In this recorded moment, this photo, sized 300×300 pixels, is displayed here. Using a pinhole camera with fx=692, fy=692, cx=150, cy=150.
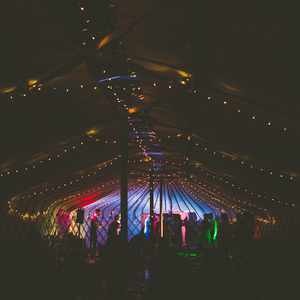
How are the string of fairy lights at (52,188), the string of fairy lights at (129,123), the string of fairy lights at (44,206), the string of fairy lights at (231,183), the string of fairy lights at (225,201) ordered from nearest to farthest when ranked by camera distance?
the string of fairy lights at (129,123)
the string of fairy lights at (52,188)
the string of fairy lights at (231,183)
the string of fairy lights at (44,206)
the string of fairy lights at (225,201)

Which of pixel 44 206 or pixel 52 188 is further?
pixel 44 206

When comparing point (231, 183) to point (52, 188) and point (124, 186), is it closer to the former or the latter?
point (52, 188)

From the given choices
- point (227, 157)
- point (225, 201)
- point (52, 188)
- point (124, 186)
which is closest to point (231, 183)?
point (227, 157)

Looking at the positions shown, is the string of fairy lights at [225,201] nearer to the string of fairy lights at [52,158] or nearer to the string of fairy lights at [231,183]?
the string of fairy lights at [231,183]

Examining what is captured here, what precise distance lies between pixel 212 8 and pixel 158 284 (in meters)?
5.60

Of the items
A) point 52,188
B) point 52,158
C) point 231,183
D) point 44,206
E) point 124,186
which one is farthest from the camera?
point 44,206

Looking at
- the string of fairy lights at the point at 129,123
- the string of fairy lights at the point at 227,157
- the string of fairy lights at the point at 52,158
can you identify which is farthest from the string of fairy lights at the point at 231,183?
the string of fairy lights at the point at 52,158

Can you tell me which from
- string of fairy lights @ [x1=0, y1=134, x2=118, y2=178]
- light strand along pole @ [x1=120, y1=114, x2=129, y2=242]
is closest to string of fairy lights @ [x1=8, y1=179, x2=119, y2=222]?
string of fairy lights @ [x1=0, y1=134, x2=118, y2=178]

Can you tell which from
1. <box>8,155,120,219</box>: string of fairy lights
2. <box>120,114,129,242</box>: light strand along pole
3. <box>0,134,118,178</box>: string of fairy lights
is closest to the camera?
<box>120,114,129,242</box>: light strand along pole

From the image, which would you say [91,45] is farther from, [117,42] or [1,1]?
[1,1]

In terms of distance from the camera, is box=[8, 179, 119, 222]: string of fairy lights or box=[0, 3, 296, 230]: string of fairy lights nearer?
box=[0, 3, 296, 230]: string of fairy lights

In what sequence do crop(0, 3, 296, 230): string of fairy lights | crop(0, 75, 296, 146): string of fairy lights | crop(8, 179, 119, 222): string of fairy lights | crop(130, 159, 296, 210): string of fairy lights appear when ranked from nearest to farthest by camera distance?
crop(0, 3, 296, 230): string of fairy lights < crop(0, 75, 296, 146): string of fairy lights < crop(130, 159, 296, 210): string of fairy lights < crop(8, 179, 119, 222): string of fairy lights

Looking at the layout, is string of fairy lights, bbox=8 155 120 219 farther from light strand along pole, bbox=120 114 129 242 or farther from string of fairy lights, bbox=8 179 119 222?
light strand along pole, bbox=120 114 129 242

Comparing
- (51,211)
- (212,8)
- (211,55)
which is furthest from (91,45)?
(51,211)
